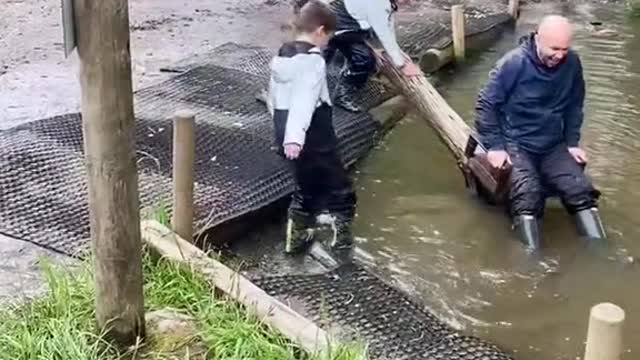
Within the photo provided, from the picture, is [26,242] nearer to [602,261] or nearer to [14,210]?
[14,210]

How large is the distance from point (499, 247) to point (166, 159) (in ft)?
6.93

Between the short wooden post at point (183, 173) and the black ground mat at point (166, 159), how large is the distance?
1.47ft

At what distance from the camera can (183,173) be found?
16.1 feet

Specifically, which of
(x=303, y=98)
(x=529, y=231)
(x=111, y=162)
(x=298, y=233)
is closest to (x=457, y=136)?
(x=529, y=231)

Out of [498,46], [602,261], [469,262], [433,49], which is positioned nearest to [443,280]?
[469,262]

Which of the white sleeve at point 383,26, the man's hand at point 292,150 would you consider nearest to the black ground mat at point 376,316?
the man's hand at point 292,150

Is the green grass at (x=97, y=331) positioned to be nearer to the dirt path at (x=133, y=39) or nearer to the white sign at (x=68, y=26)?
the white sign at (x=68, y=26)

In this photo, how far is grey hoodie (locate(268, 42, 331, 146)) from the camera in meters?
5.17

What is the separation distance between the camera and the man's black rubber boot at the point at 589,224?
6.13 m

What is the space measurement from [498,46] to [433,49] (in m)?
1.70

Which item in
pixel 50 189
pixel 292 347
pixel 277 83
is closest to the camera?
pixel 292 347

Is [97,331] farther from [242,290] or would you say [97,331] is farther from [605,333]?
[605,333]

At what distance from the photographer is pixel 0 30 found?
33.2 feet

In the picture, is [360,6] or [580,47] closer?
[360,6]
